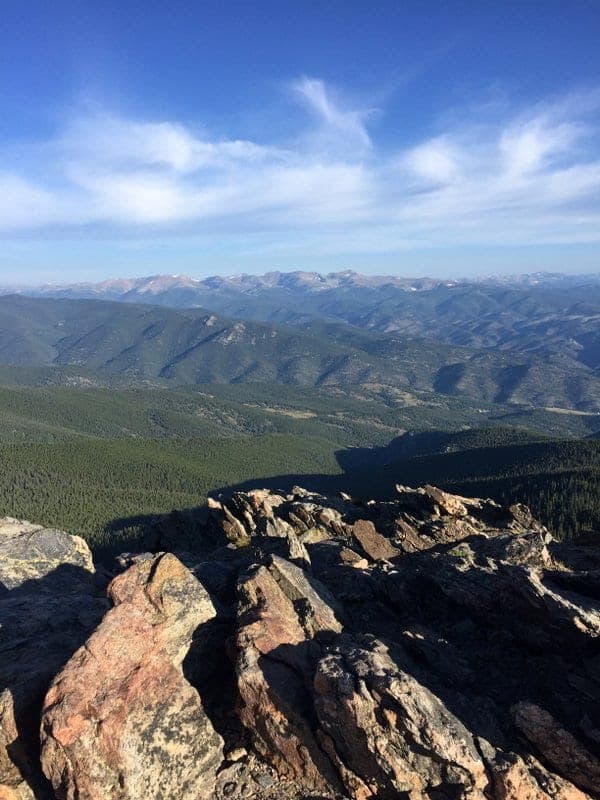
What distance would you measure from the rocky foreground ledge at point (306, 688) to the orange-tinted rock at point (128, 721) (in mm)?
67

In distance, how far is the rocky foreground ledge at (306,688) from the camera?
21.8 m

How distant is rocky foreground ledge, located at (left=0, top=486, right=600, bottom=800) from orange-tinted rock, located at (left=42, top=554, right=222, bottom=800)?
7 centimetres

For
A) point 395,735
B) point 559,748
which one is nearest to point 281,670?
point 395,735

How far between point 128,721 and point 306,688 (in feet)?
29.5

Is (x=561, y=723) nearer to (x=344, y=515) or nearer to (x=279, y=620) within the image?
(x=279, y=620)

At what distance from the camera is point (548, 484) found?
522 feet

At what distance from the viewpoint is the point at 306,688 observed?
2495 centimetres

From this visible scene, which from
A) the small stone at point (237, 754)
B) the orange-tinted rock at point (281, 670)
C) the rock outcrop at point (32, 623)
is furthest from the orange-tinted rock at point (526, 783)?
the rock outcrop at point (32, 623)

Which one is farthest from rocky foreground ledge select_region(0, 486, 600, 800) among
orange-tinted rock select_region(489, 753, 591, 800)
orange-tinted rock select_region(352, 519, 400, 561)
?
orange-tinted rock select_region(352, 519, 400, 561)

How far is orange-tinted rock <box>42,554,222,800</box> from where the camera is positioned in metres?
22.0

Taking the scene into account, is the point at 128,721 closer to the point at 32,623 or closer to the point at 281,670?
the point at 281,670

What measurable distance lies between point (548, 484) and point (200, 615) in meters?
159

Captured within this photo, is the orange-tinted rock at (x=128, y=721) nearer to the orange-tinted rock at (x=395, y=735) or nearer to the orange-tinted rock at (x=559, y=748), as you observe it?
the orange-tinted rock at (x=395, y=735)

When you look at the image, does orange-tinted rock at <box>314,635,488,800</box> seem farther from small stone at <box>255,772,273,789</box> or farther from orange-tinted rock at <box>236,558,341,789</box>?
small stone at <box>255,772,273,789</box>
